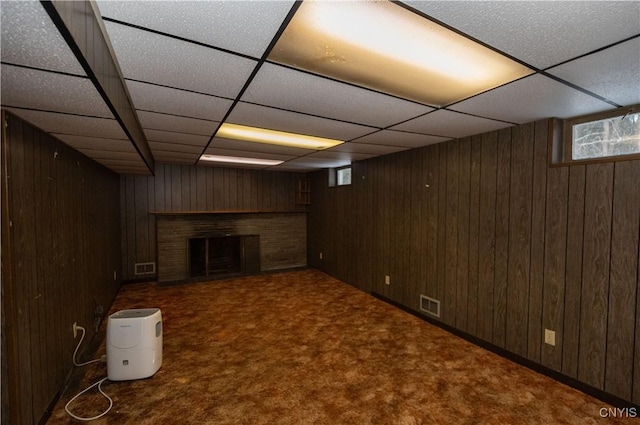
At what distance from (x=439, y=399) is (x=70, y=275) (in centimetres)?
310

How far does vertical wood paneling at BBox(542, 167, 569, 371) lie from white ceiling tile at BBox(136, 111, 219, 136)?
2.79 meters

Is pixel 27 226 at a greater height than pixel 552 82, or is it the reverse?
pixel 552 82

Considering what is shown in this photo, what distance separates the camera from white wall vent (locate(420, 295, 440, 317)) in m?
3.32

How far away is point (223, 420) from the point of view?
1876 mm

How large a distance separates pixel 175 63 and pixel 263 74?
416 mm

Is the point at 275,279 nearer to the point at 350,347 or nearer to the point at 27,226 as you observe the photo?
the point at 350,347

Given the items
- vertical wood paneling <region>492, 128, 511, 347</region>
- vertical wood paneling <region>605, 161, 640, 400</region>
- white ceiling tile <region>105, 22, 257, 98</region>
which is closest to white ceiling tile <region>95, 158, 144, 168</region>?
white ceiling tile <region>105, 22, 257, 98</region>

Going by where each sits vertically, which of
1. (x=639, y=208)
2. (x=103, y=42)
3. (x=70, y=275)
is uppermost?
(x=103, y=42)

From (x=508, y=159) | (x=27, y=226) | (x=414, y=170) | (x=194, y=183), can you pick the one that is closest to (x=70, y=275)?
(x=27, y=226)

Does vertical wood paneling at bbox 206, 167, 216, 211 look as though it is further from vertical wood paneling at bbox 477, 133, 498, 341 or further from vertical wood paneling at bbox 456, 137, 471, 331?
vertical wood paneling at bbox 477, 133, 498, 341

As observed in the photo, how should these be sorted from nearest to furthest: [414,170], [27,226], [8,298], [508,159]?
[8,298]
[27,226]
[508,159]
[414,170]

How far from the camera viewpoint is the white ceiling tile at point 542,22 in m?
0.99

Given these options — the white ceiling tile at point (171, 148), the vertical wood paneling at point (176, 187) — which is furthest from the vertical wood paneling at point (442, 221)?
the vertical wood paneling at point (176, 187)

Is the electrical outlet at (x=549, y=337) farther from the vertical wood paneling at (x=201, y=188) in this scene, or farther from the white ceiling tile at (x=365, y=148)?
the vertical wood paneling at (x=201, y=188)
